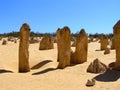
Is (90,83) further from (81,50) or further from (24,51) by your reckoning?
(24,51)

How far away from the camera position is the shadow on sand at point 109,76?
60.8 feet

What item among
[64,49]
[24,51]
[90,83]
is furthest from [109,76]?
[24,51]

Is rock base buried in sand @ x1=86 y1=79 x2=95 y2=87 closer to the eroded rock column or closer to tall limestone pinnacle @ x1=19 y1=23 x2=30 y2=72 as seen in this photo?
the eroded rock column

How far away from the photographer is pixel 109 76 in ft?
63.2

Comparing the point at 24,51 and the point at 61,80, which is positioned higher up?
the point at 24,51

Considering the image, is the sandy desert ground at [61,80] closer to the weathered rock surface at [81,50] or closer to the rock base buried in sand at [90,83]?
the rock base buried in sand at [90,83]

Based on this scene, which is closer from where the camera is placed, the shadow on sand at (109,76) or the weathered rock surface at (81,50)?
the shadow on sand at (109,76)

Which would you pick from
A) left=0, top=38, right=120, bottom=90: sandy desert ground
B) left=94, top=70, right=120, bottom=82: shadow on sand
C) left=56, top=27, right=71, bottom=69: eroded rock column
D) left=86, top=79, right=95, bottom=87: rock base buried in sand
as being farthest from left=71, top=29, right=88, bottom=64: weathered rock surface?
left=86, top=79, right=95, bottom=87: rock base buried in sand

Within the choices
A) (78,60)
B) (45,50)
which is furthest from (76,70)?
(45,50)

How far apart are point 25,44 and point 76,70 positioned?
14.7 feet

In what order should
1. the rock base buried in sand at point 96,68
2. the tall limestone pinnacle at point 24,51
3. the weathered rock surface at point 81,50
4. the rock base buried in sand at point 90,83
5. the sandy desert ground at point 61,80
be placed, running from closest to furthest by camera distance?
1. the sandy desert ground at point 61,80
2. the rock base buried in sand at point 90,83
3. the rock base buried in sand at point 96,68
4. the tall limestone pinnacle at point 24,51
5. the weathered rock surface at point 81,50

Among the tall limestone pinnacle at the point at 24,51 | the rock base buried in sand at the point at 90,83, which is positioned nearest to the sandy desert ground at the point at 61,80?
the rock base buried in sand at the point at 90,83

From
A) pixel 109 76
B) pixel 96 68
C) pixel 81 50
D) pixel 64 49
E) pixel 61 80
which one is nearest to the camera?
pixel 61 80

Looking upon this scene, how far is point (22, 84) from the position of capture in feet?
57.1
